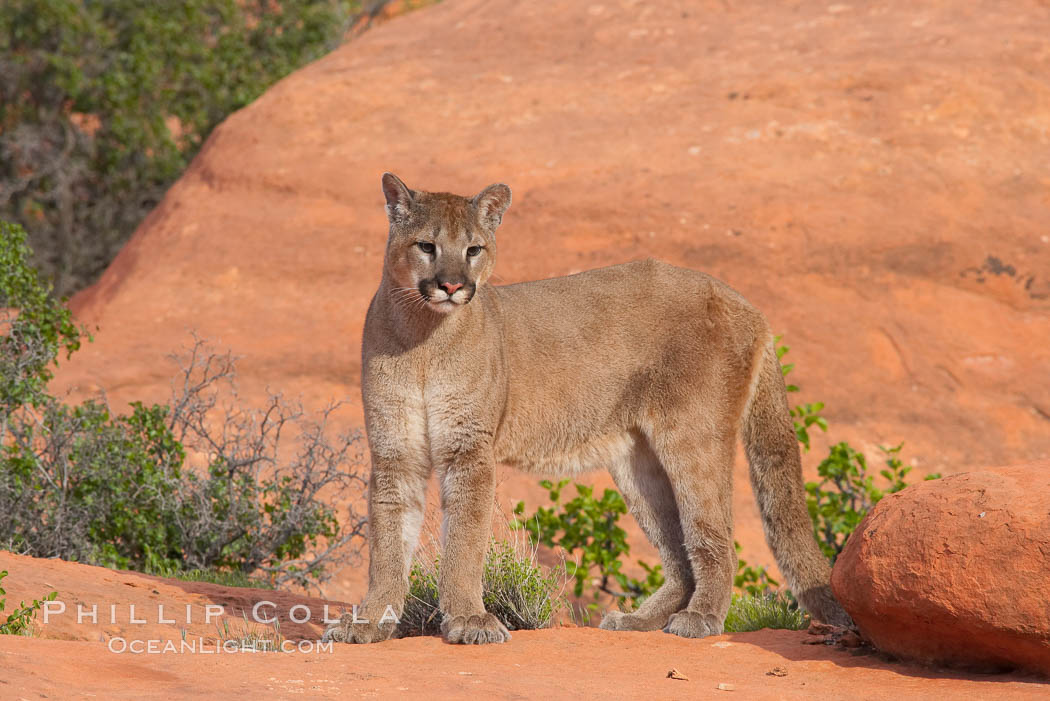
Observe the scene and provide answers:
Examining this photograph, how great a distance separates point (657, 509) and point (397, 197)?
2.00 meters

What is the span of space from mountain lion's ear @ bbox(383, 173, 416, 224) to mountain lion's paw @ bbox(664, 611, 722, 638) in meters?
2.19

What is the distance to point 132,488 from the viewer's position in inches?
297

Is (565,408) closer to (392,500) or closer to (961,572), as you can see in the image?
(392,500)

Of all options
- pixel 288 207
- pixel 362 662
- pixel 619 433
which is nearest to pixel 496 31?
pixel 288 207

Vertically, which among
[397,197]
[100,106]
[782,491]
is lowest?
[782,491]

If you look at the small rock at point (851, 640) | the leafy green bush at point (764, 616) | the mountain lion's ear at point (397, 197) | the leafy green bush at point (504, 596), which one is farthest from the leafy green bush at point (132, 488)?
the small rock at point (851, 640)

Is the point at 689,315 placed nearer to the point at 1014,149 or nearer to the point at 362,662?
the point at 362,662

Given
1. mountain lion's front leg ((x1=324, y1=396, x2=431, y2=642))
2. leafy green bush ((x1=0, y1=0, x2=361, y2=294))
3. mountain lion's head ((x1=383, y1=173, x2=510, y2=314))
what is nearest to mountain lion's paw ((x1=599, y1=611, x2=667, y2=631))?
mountain lion's front leg ((x1=324, y1=396, x2=431, y2=642))

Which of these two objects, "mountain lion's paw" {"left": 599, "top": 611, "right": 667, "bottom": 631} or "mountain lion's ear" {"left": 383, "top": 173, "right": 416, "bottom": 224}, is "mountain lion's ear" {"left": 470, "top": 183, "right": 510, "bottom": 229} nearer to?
"mountain lion's ear" {"left": 383, "top": 173, "right": 416, "bottom": 224}

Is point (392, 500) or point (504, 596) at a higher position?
point (392, 500)

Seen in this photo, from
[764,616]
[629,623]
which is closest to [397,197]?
[629,623]

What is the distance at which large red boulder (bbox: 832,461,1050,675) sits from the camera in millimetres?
4359

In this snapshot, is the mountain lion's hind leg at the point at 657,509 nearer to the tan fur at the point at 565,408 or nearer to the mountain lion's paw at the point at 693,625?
the tan fur at the point at 565,408

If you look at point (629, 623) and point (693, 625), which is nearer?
point (693, 625)
